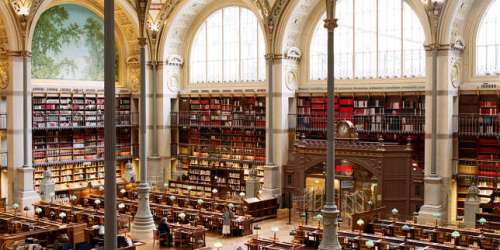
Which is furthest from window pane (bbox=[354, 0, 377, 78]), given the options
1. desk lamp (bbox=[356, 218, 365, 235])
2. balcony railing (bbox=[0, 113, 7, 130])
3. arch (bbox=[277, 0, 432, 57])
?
balcony railing (bbox=[0, 113, 7, 130])

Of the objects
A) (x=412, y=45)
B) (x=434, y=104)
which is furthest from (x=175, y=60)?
(x=434, y=104)

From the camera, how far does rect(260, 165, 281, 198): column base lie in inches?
981

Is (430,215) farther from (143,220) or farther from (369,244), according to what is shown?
(143,220)

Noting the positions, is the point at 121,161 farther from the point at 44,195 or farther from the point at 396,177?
the point at 396,177

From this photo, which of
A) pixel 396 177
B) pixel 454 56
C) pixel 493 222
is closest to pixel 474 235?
pixel 493 222

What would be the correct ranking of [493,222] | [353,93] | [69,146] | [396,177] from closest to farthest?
[493,222], [396,177], [353,93], [69,146]

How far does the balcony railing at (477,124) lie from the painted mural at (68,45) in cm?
1677

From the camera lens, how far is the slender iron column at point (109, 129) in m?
8.34

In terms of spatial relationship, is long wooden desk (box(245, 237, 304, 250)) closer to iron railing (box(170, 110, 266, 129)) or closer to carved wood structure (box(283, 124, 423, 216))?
carved wood structure (box(283, 124, 423, 216))

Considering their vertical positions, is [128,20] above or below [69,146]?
above

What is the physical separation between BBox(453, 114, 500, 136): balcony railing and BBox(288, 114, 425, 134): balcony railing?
1.36 metres

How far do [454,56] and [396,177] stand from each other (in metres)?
4.90

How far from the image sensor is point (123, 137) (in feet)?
97.4

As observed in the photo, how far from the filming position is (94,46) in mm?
28547
